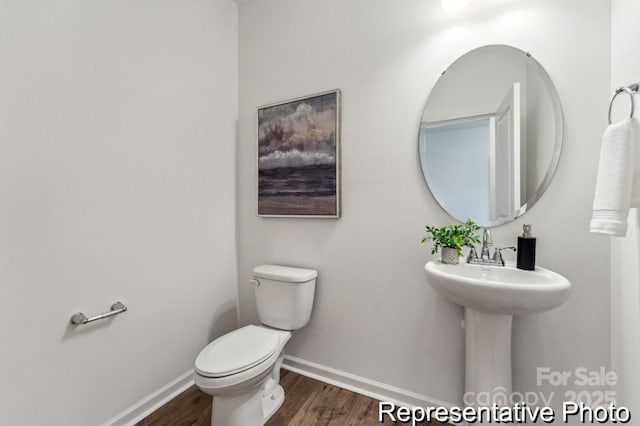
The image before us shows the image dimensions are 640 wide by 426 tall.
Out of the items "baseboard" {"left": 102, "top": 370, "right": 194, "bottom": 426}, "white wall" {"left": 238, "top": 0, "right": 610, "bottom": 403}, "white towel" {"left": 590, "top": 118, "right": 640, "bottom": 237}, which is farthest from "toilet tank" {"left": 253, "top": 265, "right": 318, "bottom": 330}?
"white towel" {"left": 590, "top": 118, "right": 640, "bottom": 237}

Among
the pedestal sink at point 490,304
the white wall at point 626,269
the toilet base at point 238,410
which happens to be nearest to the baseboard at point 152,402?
the toilet base at point 238,410

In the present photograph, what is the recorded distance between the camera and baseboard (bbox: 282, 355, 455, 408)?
1458mm

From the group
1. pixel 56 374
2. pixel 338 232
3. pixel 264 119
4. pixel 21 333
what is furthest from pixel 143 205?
pixel 338 232

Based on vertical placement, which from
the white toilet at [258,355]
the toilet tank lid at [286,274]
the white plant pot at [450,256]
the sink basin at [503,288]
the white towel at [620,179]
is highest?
the white towel at [620,179]

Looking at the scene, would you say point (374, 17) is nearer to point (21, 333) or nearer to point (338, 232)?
point (338, 232)

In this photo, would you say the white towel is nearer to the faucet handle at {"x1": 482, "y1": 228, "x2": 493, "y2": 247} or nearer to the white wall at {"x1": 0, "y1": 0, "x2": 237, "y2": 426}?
the faucet handle at {"x1": 482, "y1": 228, "x2": 493, "y2": 247}

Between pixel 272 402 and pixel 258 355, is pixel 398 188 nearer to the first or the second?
pixel 258 355

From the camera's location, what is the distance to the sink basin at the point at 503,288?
3.02ft

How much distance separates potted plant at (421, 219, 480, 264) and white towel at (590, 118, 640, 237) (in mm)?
436

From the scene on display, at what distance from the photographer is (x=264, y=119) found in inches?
74.8

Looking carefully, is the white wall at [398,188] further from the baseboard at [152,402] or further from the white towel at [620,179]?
the baseboard at [152,402]

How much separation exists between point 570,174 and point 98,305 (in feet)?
7.17

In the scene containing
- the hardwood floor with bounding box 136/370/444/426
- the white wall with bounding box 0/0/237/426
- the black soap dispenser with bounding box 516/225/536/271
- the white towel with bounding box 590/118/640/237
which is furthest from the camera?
the hardwood floor with bounding box 136/370/444/426

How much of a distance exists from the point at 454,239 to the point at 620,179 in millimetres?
559
